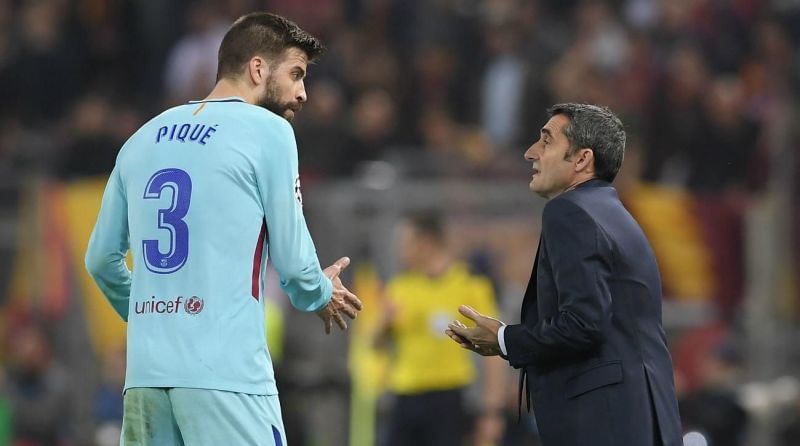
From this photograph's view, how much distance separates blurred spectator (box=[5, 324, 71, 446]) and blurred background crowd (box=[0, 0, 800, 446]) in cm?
2

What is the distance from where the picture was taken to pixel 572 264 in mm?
4867

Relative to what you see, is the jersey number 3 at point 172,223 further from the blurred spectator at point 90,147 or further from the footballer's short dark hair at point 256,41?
the blurred spectator at point 90,147

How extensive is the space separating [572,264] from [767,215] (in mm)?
7218

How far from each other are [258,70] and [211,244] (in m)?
0.65

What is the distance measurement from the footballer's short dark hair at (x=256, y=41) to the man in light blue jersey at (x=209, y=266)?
0.15 m

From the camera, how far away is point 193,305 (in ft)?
15.6

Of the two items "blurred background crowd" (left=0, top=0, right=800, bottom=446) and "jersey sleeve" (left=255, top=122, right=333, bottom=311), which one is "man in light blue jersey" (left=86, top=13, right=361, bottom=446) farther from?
"blurred background crowd" (left=0, top=0, right=800, bottom=446)

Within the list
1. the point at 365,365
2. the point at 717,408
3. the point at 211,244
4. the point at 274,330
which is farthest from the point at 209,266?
the point at 365,365

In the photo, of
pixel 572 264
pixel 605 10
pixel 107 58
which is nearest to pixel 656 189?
pixel 605 10

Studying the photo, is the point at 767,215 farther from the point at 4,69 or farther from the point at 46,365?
the point at 4,69

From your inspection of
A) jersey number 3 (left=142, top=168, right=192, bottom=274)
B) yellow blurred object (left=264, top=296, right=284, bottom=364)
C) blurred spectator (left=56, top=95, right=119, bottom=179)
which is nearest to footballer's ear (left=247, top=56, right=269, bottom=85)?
jersey number 3 (left=142, top=168, right=192, bottom=274)

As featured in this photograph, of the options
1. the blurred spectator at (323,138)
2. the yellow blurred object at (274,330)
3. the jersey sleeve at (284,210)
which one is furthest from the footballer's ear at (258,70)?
the blurred spectator at (323,138)

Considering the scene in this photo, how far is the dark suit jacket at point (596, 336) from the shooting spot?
16.0 feet

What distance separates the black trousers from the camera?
10211 mm
